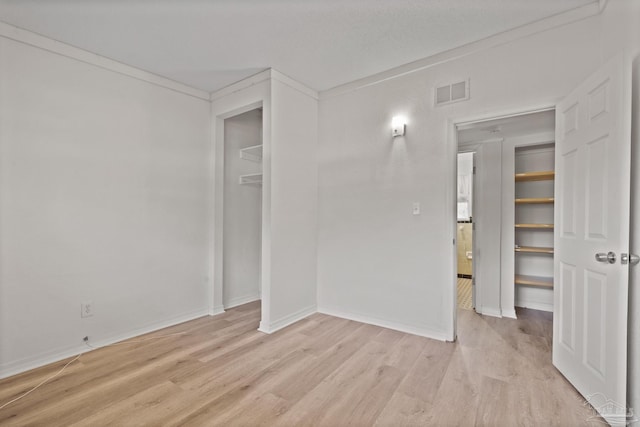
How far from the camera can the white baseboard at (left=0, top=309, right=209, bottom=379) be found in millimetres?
2293

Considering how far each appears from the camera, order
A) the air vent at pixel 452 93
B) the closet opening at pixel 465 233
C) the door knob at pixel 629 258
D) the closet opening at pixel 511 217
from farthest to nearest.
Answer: the closet opening at pixel 465 233 < the closet opening at pixel 511 217 < the air vent at pixel 452 93 < the door knob at pixel 629 258

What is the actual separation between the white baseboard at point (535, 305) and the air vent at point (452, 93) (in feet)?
9.45

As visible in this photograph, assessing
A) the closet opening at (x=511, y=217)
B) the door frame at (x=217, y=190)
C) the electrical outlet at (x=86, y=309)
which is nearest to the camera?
the electrical outlet at (x=86, y=309)

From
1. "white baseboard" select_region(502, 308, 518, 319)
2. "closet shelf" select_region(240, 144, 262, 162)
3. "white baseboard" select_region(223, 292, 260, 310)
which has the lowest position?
"white baseboard" select_region(223, 292, 260, 310)

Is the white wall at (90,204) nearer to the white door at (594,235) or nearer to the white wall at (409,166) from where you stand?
the white wall at (409,166)

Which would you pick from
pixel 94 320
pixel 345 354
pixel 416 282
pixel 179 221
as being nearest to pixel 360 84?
pixel 416 282

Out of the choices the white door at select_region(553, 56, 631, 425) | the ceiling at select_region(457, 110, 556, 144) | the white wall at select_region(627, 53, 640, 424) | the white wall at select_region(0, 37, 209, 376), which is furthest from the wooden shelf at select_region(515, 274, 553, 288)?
the white wall at select_region(0, 37, 209, 376)

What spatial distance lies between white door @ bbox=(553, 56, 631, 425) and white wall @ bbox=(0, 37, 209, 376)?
3507mm

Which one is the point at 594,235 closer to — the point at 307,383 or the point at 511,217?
the point at 511,217

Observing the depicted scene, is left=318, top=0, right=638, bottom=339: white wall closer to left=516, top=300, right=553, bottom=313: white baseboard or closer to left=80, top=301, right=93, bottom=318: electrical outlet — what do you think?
left=516, top=300, right=553, bottom=313: white baseboard

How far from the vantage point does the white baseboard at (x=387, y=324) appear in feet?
9.57

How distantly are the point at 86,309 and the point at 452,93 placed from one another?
388cm

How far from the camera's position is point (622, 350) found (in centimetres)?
165

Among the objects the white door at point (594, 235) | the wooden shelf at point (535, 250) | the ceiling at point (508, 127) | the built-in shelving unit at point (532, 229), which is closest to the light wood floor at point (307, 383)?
the white door at point (594, 235)
